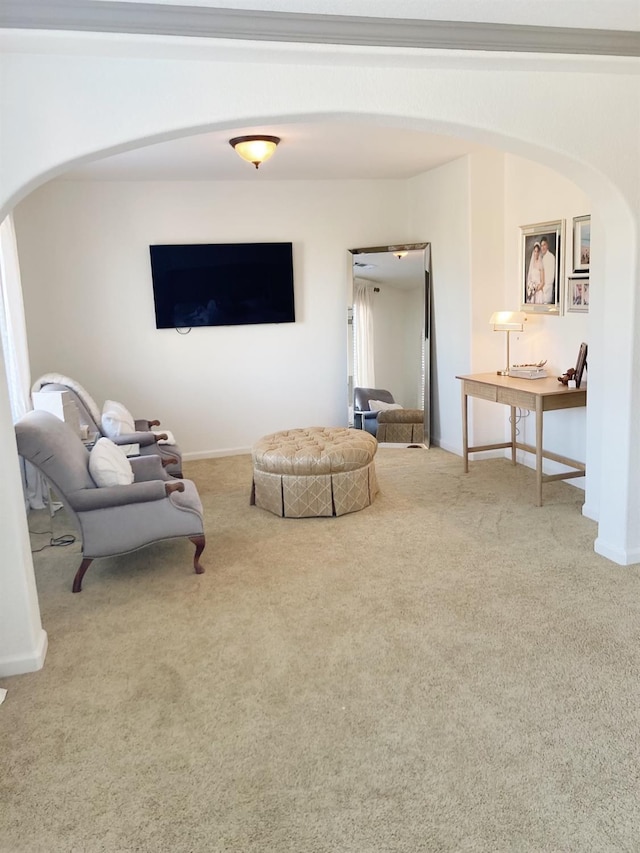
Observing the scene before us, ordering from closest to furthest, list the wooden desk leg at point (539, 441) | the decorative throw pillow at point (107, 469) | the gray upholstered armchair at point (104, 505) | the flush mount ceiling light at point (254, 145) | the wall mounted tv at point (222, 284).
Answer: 1. the gray upholstered armchair at point (104, 505)
2. the decorative throw pillow at point (107, 469)
3. the flush mount ceiling light at point (254, 145)
4. the wooden desk leg at point (539, 441)
5. the wall mounted tv at point (222, 284)

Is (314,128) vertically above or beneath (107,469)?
above

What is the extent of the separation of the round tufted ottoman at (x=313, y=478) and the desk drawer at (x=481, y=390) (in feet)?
3.35

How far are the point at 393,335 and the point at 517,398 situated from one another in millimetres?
2057

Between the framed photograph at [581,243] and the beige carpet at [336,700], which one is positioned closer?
the beige carpet at [336,700]

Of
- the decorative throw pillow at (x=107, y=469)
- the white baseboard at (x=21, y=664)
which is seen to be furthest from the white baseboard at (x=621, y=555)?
the white baseboard at (x=21, y=664)

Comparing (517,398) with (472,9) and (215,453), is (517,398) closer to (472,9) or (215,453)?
(472,9)

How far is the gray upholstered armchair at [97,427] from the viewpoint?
5143mm

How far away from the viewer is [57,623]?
3.56 m

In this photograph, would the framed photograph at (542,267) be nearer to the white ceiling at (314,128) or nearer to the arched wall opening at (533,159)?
the white ceiling at (314,128)

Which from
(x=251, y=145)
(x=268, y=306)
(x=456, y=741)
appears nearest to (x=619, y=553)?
(x=456, y=741)

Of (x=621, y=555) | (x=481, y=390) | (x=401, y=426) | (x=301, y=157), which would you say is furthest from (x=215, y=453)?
(x=621, y=555)

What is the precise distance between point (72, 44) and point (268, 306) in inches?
160

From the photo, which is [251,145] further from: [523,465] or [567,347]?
[523,465]

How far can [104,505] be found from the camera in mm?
3869
